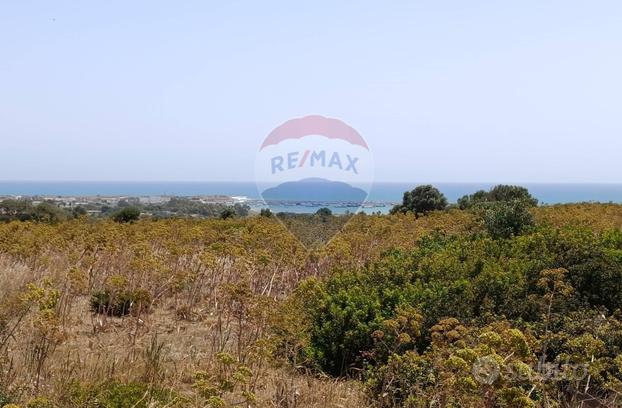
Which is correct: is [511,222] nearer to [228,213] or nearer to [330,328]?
[330,328]

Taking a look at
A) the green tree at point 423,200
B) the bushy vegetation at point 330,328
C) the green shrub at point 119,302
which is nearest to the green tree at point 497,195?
the green tree at point 423,200

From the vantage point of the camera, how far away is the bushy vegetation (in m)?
3.10

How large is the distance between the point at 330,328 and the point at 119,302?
240 centimetres

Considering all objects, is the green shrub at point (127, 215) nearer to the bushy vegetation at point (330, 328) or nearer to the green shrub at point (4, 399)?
the bushy vegetation at point (330, 328)

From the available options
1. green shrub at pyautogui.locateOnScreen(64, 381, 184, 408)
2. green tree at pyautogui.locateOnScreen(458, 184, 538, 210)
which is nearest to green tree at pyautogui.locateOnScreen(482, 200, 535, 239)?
green shrub at pyautogui.locateOnScreen(64, 381, 184, 408)

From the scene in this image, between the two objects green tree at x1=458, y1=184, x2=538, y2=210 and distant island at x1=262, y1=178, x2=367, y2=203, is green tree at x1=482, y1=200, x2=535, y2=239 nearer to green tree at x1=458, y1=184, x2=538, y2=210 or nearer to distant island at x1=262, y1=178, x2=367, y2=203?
distant island at x1=262, y1=178, x2=367, y2=203

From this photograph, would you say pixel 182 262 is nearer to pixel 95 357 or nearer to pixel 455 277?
pixel 95 357

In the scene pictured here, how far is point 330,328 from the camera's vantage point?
4480 millimetres

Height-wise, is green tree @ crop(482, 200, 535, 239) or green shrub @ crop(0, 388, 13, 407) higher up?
green tree @ crop(482, 200, 535, 239)

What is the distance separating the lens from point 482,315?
422 cm

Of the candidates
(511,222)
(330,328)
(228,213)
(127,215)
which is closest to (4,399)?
(330,328)

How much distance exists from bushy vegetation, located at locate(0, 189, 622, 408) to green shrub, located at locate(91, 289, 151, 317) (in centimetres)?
2

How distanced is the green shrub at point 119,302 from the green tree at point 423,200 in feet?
41.1

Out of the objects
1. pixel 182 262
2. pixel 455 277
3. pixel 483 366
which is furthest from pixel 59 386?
pixel 182 262
